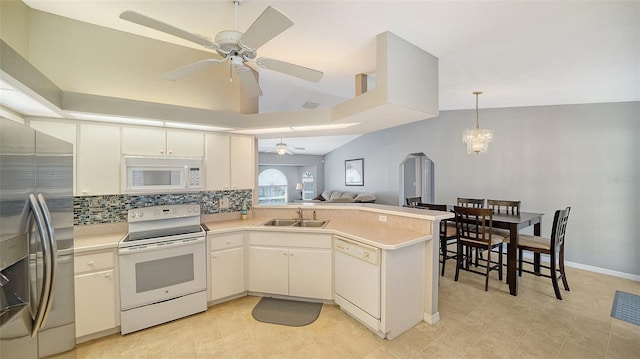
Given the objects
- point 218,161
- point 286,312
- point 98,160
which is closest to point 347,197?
point 218,161

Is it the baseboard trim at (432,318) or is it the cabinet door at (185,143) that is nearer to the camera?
the baseboard trim at (432,318)

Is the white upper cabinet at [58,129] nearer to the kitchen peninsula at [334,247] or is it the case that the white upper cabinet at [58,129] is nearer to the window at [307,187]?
the kitchen peninsula at [334,247]

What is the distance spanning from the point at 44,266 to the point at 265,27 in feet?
5.47

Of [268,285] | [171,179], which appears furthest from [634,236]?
[171,179]

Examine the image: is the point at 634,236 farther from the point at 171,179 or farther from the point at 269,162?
the point at 269,162

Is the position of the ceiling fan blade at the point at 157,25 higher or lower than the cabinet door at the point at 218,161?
higher

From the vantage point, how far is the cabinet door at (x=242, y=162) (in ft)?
10.8

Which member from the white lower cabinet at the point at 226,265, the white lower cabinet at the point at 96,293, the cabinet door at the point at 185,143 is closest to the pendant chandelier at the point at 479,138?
the white lower cabinet at the point at 226,265

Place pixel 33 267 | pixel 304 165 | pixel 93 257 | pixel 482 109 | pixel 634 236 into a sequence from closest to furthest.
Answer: pixel 33 267, pixel 93 257, pixel 634 236, pixel 482 109, pixel 304 165

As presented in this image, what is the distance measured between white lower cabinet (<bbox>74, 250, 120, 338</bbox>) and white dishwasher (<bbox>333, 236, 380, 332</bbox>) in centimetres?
214

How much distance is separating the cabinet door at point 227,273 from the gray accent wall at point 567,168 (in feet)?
14.9

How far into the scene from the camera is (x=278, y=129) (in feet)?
10.7

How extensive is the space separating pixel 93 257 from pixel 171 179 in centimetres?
96

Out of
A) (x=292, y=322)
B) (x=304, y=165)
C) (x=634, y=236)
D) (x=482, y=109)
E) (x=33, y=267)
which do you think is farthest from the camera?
(x=304, y=165)
